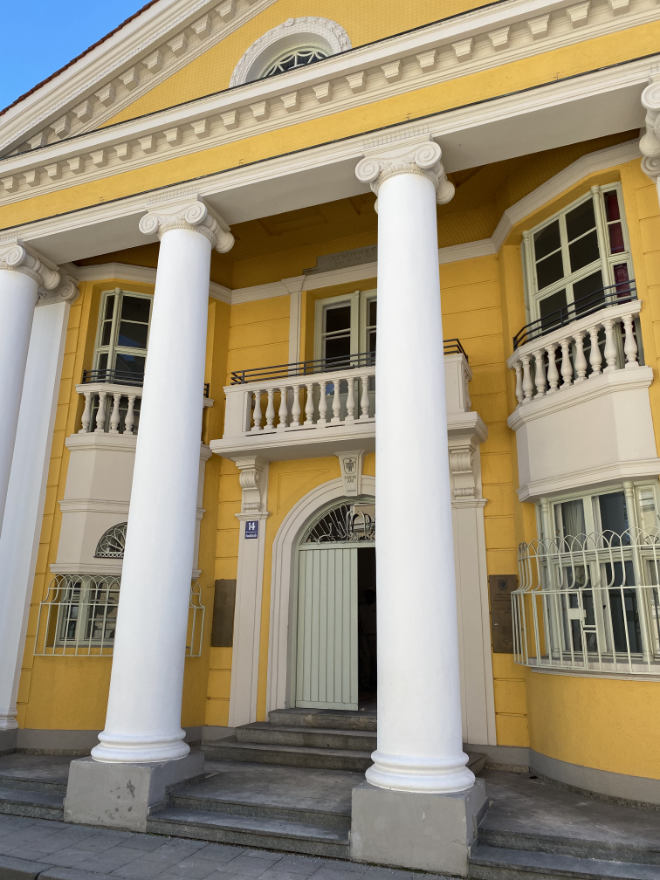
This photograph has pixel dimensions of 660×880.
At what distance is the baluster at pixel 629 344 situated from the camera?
235 inches

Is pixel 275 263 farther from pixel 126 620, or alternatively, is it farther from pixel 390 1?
pixel 126 620

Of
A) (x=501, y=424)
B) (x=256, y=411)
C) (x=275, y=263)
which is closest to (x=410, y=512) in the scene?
(x=501, y=424)

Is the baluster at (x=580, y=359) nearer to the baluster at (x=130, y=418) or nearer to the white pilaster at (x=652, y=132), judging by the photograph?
the white pilaster at (x=652, y=132)

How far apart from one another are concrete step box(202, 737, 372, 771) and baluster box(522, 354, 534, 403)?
13.4 ft

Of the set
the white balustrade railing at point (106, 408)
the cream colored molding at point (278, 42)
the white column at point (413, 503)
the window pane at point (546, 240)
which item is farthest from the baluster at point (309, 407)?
the cream colored molding at point (278, 42)

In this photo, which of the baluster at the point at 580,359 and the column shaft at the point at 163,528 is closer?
the column shaft at the point at 163,528

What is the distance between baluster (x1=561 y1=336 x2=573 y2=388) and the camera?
6441 millimetres

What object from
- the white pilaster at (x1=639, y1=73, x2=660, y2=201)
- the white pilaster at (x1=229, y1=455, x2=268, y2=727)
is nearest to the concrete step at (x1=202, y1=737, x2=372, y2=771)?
the white pilaster at (x1=229, y1=455, x2=268, y2=727)

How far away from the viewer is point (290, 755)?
6.52 metres

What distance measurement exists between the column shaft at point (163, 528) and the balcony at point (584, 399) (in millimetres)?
3505

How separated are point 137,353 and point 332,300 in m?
2.91

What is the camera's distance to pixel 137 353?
9.05 meters

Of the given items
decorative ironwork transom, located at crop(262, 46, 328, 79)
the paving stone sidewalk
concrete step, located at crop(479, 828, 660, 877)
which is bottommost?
the paving stone sidewalk

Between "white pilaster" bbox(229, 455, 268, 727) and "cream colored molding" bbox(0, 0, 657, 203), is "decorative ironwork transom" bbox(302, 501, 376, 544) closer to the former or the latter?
"white pilaster" bbox(229, 455, 268, 727)
